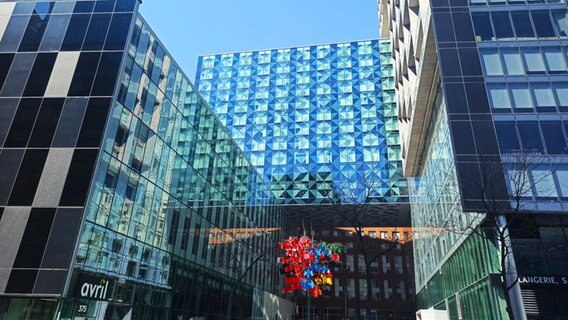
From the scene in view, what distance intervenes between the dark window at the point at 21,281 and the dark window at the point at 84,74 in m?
11.0

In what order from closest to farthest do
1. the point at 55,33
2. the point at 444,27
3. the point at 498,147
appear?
1. the point at 498,147
2. the point at 55,33
3. the point at 444,27

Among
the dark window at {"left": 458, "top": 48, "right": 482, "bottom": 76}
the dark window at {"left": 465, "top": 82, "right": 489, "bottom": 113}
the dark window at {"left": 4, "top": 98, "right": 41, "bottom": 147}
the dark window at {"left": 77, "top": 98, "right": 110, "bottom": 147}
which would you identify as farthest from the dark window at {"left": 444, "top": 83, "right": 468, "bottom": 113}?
the dark window at {"left": 4, "top": 98, "right": 41, "bottom": 147}

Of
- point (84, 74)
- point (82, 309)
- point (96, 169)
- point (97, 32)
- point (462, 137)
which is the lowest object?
point (82, 309)

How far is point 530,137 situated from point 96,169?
88.2ft

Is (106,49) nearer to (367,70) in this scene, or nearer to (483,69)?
(483,69)

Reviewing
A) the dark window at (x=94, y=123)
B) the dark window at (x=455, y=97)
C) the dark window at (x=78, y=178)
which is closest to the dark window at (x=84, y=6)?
the dark window at (x=94, y=123)

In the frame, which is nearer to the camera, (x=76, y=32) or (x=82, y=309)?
(x=82, y=309)

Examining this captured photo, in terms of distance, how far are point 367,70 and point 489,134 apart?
173ft

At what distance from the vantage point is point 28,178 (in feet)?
76.3

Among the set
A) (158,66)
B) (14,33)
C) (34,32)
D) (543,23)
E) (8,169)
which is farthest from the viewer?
(158,66)

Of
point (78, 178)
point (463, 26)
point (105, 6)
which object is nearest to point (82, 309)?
point (78, 178)

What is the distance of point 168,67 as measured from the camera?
32.7 m

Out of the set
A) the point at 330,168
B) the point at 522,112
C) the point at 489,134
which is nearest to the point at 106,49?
the point at 489,134

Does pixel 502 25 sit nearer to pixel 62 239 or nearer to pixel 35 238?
pixel 62 239
